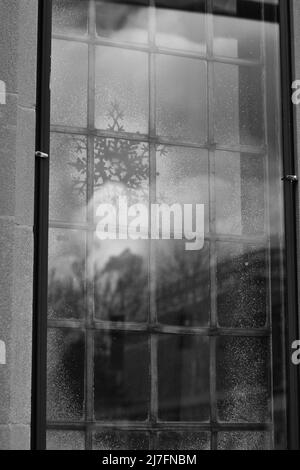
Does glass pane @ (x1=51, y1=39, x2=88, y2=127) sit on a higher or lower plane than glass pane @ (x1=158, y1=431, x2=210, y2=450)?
higher

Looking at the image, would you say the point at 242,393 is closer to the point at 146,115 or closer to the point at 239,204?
the point at 239,204

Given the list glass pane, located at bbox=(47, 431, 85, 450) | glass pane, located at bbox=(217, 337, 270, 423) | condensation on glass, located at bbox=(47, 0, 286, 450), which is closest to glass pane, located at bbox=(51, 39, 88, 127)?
condensation on glass, located at bbox=(47, 0, 286, 450)

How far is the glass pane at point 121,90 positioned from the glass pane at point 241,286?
0.70m

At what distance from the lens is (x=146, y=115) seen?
183 inches

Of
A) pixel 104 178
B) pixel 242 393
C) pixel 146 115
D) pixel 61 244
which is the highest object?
pixel 146 115

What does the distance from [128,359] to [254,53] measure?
5.20 ft

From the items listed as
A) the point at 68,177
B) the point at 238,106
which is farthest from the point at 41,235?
the point at 238,106

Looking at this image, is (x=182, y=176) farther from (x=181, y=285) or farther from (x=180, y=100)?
(x=181, y=285)

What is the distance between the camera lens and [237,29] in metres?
4.83

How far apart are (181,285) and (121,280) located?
0.92ft

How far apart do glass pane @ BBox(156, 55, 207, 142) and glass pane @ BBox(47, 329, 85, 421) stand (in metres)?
1.05

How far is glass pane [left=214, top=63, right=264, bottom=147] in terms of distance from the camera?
4746mm

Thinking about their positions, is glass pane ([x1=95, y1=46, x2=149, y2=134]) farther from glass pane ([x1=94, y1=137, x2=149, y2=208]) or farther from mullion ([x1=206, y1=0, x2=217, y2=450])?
mullion ([x1=206, y1=0, x2=217, y2=450])
